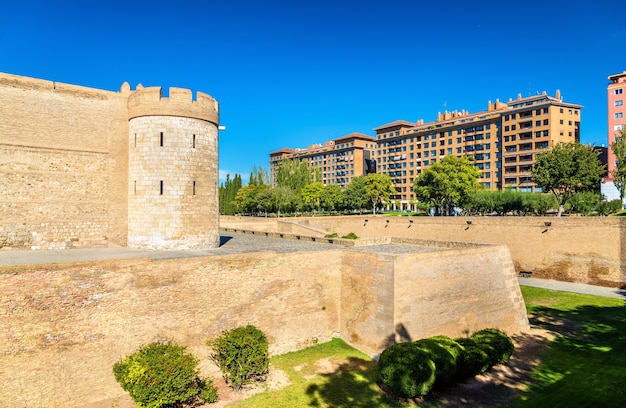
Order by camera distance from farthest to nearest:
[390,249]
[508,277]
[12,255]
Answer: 1. [390,249]
2. [508,277]
3. [12,255]

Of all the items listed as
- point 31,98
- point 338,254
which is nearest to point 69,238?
point 31,98

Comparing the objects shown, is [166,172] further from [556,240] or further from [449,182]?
[449,182]

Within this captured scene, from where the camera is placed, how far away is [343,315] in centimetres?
1917

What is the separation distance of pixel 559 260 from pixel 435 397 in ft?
70.4

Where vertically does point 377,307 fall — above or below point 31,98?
below

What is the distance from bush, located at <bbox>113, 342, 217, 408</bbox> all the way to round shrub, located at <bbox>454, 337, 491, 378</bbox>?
367 inches

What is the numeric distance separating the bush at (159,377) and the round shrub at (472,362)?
9311mm

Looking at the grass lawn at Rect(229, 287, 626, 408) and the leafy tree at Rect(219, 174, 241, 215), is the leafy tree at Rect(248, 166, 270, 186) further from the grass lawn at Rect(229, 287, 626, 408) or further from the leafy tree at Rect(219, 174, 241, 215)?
the grass lawn at Rect(229, 287, 626, 408)

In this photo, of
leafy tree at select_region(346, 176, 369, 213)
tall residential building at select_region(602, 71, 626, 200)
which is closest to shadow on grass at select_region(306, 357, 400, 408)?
leafy tree at select_region(346, 176, 369, 213)

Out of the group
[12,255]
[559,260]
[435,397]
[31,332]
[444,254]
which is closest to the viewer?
[31,332]

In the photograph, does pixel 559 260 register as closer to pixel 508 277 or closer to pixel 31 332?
pixel 508 277

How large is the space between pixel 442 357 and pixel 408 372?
1620mm

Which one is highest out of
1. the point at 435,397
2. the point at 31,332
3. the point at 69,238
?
the point at 69,238

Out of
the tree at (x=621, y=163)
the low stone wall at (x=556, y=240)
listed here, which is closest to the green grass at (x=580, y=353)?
the low stone wall at (x=556, y=240)
